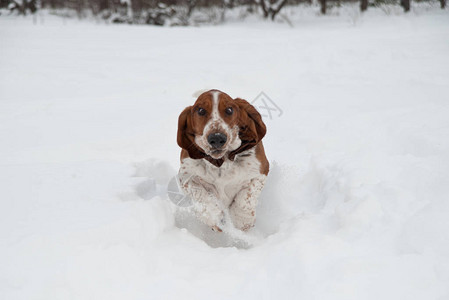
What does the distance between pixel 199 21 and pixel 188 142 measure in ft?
42.7

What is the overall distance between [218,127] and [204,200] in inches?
30.4

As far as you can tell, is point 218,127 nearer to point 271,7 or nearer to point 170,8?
point 271,7

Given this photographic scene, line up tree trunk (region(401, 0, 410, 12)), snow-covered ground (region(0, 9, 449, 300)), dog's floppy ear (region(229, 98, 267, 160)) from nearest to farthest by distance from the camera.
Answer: snow-covered ground (region(0, 9, 449, 300)) < dog's floppy ear (region(229, 98, 267, 160)) < tree trunk (region(401, 0, 410, 12))

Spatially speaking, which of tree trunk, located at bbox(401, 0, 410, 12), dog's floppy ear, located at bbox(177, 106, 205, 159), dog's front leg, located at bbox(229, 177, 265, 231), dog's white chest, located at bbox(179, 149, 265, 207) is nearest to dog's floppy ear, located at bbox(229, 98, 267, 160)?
dog's white chest, located at bbox(179, 149, 265, 207)

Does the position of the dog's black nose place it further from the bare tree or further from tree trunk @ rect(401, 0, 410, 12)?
the bare tree

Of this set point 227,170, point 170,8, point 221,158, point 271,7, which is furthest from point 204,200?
point 170,8

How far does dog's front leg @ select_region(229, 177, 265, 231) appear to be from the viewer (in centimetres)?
299

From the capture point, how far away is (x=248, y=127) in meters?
2.66

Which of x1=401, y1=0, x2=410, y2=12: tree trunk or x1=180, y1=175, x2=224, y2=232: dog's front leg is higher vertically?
x1=401, y1=0, x2=410, y2=12: tree trunk

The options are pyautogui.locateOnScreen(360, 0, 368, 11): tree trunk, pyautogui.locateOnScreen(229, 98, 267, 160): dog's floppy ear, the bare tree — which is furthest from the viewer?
pyautogui.locateOnScreen(360, 0, 368, 11): tree trunk

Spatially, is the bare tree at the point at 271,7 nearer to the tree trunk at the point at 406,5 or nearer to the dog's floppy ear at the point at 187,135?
the tree trunk at the point at 406,5

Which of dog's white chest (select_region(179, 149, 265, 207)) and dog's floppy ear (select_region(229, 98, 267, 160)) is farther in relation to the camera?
dog's white chest (select_region(179, 149, 265, 207))

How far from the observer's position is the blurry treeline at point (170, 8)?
13680mm

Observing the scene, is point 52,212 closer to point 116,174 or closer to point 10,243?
point 10,243
